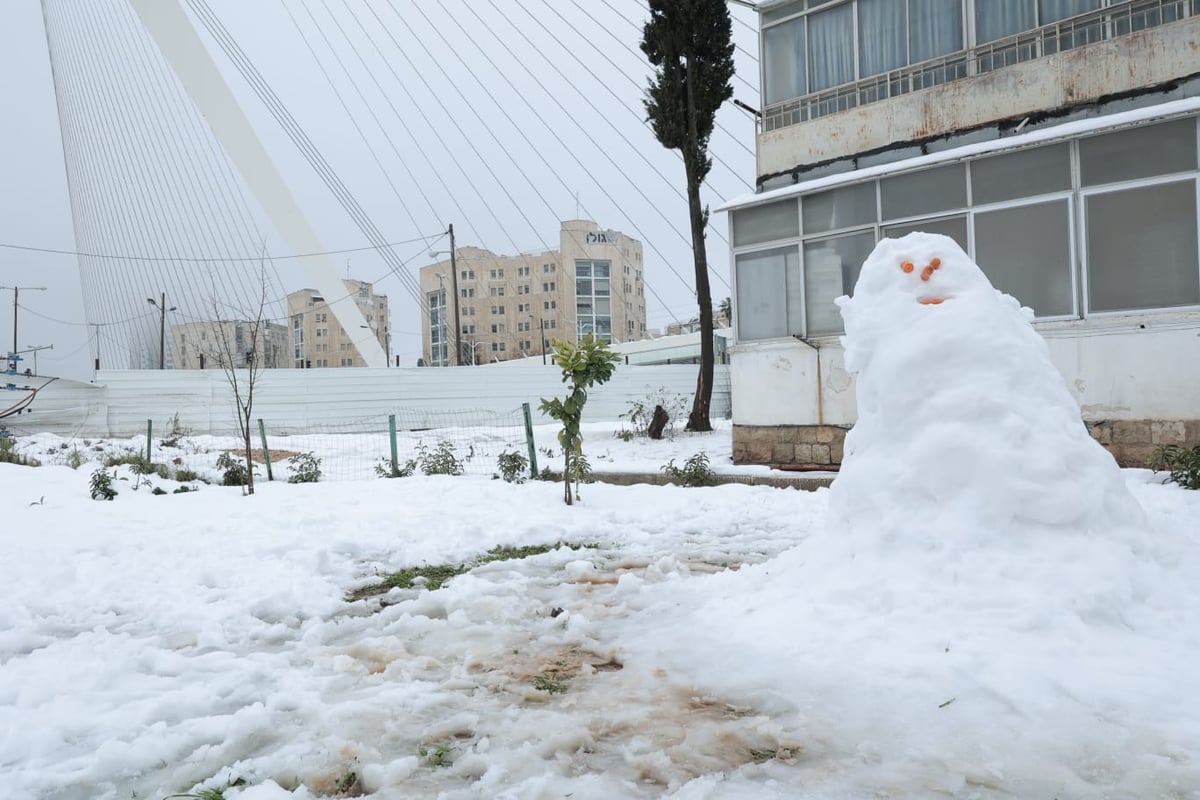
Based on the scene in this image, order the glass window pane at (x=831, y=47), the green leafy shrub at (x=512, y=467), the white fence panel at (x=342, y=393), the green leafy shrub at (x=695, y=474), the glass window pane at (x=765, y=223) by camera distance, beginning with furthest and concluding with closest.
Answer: the white fence panel at (x=342, y=393) < the glass window pane at (x=831, y=47) < the glass window pane at (x=765, y=223) < the green leafy shrub at (x=512, y=467) < the green leafy shrub at (x=695, y=474)

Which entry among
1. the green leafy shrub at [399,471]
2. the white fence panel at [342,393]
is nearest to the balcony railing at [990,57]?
the green leafy shrub at [399,471]

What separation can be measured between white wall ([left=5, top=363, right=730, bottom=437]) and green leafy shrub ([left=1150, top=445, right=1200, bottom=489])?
13681 millimetres

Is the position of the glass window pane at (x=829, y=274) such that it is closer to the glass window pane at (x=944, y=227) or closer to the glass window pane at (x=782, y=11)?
the glass window pane at (x=944, y=227)

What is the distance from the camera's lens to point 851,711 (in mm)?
3049

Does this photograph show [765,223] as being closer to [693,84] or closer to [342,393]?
[693,84]

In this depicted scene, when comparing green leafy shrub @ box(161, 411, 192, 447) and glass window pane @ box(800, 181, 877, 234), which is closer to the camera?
glass window pane @ box(800, 181, 877, 234)

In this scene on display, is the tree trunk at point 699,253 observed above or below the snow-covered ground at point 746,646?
above

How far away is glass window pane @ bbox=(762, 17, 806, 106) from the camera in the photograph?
1289cm

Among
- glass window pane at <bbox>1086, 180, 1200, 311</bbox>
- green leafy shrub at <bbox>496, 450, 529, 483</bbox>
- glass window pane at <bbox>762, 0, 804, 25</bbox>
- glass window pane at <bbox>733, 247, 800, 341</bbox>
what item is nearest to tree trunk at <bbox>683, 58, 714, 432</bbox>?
glass window pane at <bbox>762, 0, 804, 25</bbox>

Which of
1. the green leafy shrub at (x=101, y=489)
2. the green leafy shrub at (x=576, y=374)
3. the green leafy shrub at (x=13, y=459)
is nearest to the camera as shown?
the green leafy shrub at (x=576, y=374)

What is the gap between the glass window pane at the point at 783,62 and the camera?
12.9 metres

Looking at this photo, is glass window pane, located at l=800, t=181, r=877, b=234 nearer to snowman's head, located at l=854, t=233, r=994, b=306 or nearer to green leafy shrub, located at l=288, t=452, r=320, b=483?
snowman's head, located at l=854, t=233, r=994, b=306

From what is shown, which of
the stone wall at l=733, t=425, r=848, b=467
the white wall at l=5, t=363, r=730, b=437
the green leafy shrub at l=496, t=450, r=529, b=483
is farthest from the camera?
the white wall at l=5, t=363, r=730, b=437

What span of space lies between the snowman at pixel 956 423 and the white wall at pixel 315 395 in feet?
57.6
